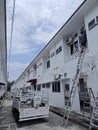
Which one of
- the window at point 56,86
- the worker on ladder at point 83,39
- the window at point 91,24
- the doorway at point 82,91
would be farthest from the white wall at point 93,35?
the window at point 56,86

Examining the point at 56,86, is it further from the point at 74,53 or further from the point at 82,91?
the point at 82,91

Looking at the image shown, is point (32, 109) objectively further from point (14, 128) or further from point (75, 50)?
point (75, 50)

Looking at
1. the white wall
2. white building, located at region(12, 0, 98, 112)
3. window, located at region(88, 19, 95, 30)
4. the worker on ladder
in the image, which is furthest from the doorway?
window, located at region(88, 19, 95, 30)

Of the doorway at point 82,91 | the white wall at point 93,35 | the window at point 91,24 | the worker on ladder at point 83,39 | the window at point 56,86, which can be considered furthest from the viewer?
the window at point 56,86

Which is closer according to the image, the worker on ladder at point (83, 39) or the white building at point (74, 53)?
the white building at point (74, 53)

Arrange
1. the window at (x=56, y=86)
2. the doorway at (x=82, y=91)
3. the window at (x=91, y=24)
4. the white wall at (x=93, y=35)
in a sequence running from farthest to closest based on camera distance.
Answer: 1. the window at (x=56, y=86)
2. the doorway at (x=82, y=91)
3. the window at (x=91, y=24)
4. the white wall at (x=93, y=35)

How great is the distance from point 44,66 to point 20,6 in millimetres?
11722

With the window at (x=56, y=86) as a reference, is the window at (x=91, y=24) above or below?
above

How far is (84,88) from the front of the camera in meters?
7.96

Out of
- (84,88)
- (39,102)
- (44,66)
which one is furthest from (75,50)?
(44,66)

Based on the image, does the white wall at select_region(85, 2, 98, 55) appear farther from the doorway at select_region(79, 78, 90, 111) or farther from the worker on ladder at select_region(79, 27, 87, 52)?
the doorway at select_region(79, 78, 90, 111)

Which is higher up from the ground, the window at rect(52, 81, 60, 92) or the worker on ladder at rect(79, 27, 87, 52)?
the worker on ladder at rect(79, 27, 87, 52)

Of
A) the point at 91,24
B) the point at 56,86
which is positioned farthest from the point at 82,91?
the point at 56,86

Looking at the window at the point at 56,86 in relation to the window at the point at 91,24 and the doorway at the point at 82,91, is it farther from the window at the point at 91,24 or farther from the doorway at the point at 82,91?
the window at the point at 91,24
